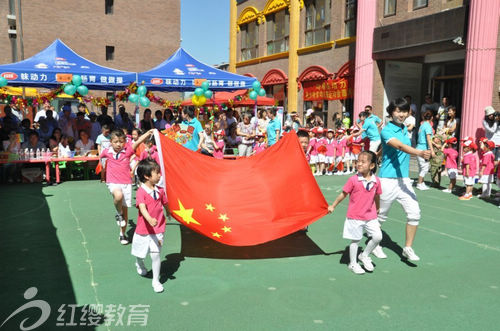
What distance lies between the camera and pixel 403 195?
17.6 ft

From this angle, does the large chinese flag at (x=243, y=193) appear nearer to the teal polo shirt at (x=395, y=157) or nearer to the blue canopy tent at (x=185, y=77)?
the teal polo shirt at (x=395, y=157)

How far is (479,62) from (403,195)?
376 inches

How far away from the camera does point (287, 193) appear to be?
5.84 metres

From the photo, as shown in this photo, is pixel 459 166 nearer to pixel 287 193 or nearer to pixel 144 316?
pixel 287 193

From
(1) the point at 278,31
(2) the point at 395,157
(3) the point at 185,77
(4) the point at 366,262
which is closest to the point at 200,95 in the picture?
(3) the point at 185,77

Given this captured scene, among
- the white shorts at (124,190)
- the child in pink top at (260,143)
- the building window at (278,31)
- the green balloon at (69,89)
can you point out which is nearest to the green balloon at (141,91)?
the green balloon at (69,89)

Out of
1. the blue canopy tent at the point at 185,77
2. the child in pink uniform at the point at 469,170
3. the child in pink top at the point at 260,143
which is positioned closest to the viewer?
the child in pink uniform at the point at 469,170

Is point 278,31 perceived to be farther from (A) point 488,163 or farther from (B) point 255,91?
(A) point 488,163

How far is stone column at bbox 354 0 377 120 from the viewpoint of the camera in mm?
Result: 17281

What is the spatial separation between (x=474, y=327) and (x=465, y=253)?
233 cm

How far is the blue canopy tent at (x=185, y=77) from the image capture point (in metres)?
13.5

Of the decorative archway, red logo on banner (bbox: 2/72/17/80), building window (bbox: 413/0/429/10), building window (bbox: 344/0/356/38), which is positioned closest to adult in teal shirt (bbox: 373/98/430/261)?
red logo on banner (bbox: 2/72/17/80)

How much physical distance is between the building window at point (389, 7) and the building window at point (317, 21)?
394cm

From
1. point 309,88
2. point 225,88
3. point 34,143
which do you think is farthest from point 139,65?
point 34,143
